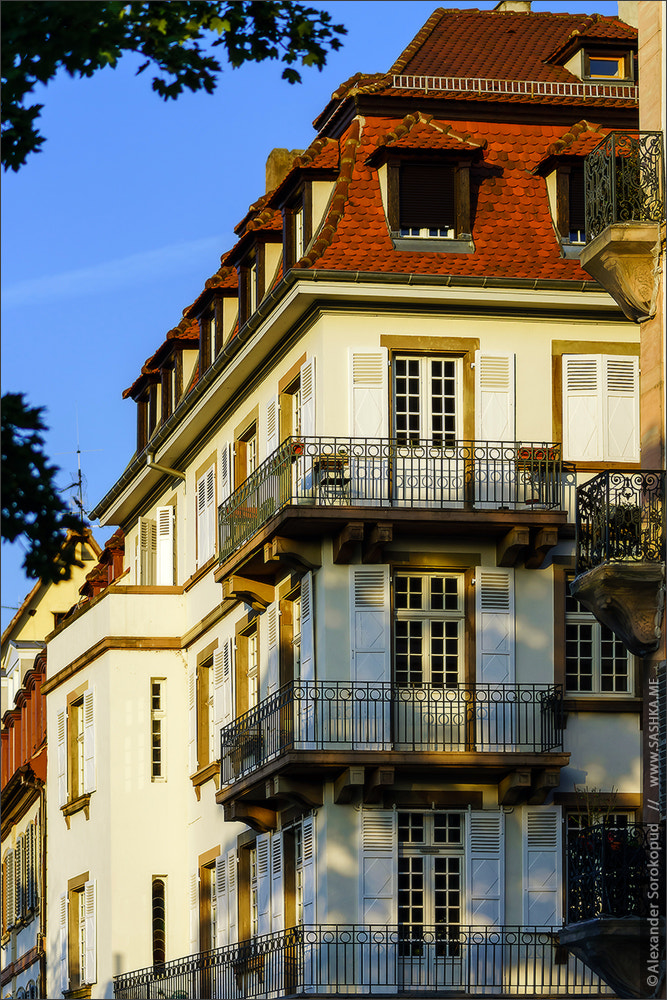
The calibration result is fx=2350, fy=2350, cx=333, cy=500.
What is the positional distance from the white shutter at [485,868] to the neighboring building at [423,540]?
0.04m

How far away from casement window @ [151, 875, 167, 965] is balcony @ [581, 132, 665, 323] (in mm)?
20950

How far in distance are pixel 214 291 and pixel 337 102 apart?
5.23 metres

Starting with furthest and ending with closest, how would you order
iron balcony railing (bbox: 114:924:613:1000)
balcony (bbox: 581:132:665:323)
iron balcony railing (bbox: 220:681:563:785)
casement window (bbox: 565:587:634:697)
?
casement window (bbox: 565:587:634:697), iron balcony railing (bbox: 220:681:563:785), iron balcony railing (bbox: 114:924:613:1000), balcony (bbox: 581:132:665:323)

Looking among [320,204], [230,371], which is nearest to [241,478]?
[230,371]

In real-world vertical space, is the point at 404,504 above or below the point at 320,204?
below

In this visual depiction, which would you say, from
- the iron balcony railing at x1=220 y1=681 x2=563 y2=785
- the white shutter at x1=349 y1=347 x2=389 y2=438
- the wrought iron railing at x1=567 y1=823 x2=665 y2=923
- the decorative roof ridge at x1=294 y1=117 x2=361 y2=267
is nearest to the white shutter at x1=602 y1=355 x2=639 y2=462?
the white shutter at x1=349 y1=347 x2=389 y2=438

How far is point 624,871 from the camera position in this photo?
22.2 meters

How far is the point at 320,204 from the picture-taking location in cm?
3616

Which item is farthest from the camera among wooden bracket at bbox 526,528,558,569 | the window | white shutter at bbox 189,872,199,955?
the window

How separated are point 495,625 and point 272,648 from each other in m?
4.30

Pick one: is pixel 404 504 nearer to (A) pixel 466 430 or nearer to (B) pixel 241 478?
(A) pixel 466 430

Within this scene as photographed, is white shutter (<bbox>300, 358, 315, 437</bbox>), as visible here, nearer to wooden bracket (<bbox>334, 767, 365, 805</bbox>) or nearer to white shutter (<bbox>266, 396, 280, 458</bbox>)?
white shutter (<bbox>266, 396, 280, 458</bbox>)

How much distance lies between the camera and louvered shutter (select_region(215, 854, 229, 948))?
3909 cm

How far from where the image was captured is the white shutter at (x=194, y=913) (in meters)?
41.0
